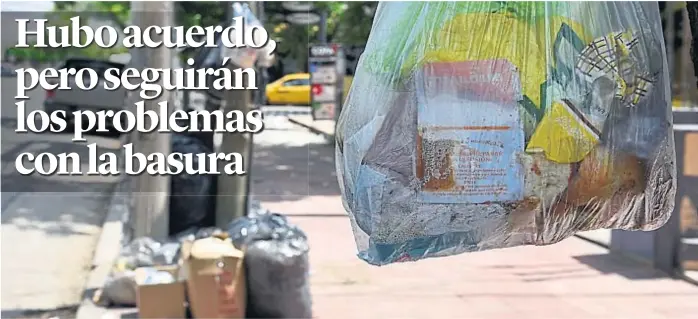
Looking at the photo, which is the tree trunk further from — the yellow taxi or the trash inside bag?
the yellow taxi

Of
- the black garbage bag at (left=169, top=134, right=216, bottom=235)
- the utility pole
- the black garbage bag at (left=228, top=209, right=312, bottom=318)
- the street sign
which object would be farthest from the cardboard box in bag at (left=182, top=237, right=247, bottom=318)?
the street sign

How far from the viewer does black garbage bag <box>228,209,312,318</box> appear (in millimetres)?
5500

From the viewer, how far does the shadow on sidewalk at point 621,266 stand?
305 inches

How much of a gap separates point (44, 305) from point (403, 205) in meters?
5.75

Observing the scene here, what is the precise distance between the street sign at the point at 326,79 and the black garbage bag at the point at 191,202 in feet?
33.7

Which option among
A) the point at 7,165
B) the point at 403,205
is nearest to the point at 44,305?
the point at 7,165

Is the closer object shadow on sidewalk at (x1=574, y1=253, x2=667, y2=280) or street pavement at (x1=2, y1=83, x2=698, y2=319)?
street pavement at (x1=2, y1=83, x2=698, y2=319)

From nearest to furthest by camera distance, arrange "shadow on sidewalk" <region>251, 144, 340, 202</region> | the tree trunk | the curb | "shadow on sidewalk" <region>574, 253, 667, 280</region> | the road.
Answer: the tree trunk
the road
the curb
"shadow on sidewalk" <region>574, 253, 667, 280</region>
"shadow on sidewalk" <region>251, 144, 340, 202</region>

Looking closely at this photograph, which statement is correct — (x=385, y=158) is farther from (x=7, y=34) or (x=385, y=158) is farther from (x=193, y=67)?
(x=7, y=34)

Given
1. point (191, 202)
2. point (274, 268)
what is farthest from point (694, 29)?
point (191, 202)

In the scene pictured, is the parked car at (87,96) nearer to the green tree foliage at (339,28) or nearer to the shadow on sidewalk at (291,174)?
the shadow on sidewalk at (291,174)

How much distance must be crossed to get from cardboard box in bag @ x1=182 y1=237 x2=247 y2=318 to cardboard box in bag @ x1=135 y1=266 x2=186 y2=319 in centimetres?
9

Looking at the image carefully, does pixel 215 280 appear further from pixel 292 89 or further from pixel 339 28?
pixel 292 89

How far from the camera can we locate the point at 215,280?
5473mm
